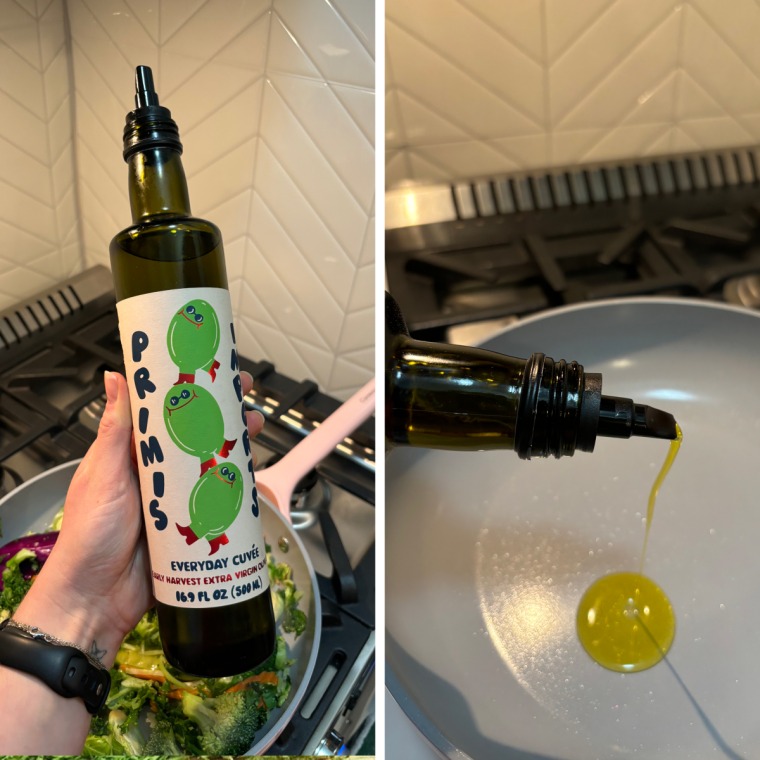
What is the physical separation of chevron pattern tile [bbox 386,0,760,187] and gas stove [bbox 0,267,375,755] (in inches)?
16.2

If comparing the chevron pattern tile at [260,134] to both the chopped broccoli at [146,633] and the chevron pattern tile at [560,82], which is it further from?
the chevron pattern tile at [560,82]

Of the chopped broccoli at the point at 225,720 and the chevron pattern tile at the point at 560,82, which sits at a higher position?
the chevron pattern tile at the point at 560,82

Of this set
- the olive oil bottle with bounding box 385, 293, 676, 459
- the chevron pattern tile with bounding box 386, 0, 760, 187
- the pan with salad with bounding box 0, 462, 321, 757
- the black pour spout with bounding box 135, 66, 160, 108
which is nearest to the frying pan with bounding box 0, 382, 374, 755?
the pan with salad with bounding box 0, 462, 321, 757

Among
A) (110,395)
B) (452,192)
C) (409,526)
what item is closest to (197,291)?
(110,395)

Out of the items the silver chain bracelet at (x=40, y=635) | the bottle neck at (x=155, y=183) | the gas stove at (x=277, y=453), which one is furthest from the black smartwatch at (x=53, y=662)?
the bottle neck at (x=155, y=183)

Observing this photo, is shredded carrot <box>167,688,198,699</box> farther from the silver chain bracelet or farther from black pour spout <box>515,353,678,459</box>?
black pour spout <box>515,353,678,459</box>

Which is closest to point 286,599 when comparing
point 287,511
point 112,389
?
point 287,511

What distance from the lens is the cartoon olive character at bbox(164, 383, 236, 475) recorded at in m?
0.33

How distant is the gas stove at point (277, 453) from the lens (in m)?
0.42

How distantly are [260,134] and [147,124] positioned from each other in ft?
0.36

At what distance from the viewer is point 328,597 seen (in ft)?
1.52

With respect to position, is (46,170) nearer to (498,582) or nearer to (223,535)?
(223,535)

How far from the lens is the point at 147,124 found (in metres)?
0.35

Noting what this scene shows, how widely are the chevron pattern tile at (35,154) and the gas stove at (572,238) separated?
33 cm
